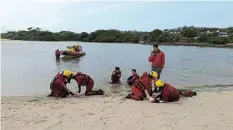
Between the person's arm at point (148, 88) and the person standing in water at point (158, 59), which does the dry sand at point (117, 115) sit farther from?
the person standing in water at point (158, 59)

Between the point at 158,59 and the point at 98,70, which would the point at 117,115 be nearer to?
the point at 158,59

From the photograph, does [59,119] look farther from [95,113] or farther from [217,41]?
[217,41]

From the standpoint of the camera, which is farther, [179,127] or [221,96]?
[221,96]

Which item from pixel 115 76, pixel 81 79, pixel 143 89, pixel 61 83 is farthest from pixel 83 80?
pixel 115 76

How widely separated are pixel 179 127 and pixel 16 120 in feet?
12.6

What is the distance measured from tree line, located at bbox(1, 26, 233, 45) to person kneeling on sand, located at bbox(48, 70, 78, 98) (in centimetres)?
9634

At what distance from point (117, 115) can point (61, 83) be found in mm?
3723

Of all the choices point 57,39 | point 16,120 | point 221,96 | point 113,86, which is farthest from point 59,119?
point 57,39

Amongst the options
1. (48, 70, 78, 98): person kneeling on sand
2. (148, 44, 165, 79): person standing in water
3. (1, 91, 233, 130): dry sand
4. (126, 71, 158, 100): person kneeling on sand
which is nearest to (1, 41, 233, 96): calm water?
(48, 70, 78, 98): person kneeling on sand

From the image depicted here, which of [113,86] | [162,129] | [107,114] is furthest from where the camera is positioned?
[113,86]

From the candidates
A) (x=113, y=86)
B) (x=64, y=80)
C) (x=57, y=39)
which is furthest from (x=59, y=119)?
(x=57, y=39)

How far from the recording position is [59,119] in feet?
27.5

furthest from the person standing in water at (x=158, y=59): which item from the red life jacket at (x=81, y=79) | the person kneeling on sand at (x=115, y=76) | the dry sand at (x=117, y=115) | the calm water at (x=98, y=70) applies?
the person kneeling on sand at (x=115, y=76)

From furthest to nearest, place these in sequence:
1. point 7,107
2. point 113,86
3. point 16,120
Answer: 1. point 113,86
2. point 7,107
3. point 16,120
